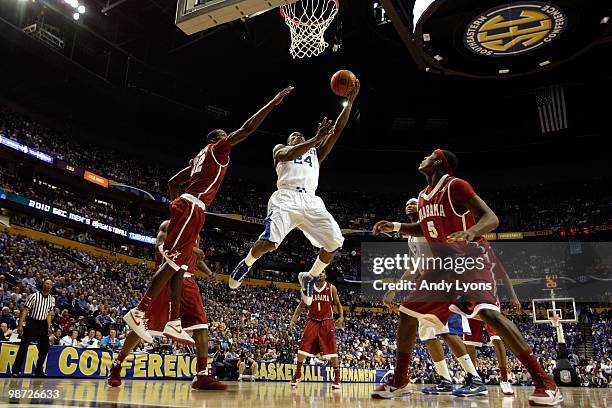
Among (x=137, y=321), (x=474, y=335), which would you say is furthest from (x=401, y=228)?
(x=474, y=335)

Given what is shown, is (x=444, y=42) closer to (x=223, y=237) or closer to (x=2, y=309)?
(x=2, y=309)

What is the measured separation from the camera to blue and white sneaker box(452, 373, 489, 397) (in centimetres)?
551

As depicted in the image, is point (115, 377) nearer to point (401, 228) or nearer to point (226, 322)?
point (401, 228)

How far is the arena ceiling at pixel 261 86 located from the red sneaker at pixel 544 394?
1809 centimetres

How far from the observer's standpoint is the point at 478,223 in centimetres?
345

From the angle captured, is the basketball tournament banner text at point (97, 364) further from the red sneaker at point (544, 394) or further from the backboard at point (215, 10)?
the red sneaker at point (544, 394)

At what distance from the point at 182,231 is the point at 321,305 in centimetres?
418

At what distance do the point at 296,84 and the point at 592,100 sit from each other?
16.1 m

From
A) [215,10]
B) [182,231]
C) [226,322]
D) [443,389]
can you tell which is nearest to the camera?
[182,231]

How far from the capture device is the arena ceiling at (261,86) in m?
21.0

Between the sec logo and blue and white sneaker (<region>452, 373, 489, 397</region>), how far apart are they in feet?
21.2

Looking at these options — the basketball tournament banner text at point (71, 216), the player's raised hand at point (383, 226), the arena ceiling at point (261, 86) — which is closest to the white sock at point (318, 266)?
the player's raised hand at point (383, 226)

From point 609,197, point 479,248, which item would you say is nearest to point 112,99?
point 479,248

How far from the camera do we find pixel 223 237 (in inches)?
1260
